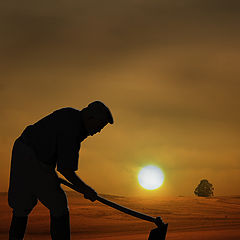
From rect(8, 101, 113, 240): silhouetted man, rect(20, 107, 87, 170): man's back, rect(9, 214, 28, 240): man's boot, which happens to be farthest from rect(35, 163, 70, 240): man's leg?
rect(9, 214, 28, 240): man's boot

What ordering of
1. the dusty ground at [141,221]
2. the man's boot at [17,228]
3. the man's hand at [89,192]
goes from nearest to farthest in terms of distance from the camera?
the man's hand at [89,192], the man's boot at [17,228], the dusty ground at [141,221]

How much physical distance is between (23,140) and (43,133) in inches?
10.3

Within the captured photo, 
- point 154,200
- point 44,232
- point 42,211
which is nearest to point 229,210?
point 154,200

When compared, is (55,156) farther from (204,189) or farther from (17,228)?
(204,189)

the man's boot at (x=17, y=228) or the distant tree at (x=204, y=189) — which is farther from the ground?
the distant tree at (x=204, y=189)

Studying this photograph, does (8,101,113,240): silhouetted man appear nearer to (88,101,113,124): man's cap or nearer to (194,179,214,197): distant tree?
(88,101,113,124): man's cap

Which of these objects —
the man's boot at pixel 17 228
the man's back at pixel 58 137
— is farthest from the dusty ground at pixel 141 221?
the man's back at pixel 58 137

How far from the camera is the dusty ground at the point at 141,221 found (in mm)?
10009

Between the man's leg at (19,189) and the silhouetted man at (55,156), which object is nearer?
the silhouetted man at (55,156)

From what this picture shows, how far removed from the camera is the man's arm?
194 inches

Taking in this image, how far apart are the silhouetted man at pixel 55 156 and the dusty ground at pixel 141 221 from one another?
432 cm

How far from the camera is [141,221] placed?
526 inches

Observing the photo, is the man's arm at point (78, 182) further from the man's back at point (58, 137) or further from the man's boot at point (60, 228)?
the man's boot at point (60, 228)

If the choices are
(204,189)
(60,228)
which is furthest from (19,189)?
(204,189)
